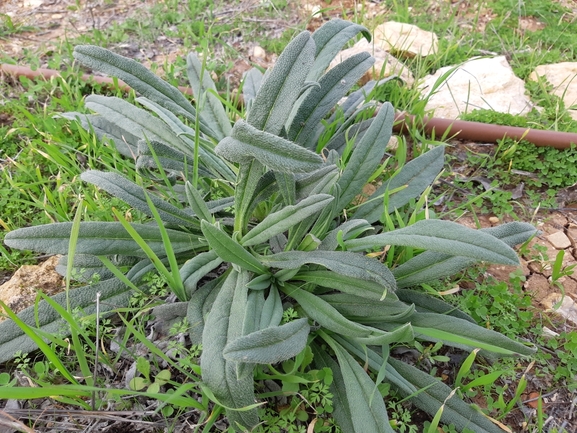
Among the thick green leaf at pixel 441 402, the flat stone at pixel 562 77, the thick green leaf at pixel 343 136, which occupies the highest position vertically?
the thick green leaf at pixel 343 136

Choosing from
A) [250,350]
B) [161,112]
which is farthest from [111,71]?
[250,350]

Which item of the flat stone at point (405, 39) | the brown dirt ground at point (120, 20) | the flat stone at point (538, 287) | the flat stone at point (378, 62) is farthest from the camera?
the flat stone at point (405, 39)

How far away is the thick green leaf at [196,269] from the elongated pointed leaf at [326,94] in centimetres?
49

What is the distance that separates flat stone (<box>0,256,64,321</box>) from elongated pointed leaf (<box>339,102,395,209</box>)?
0.99 meters

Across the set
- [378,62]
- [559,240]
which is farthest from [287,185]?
[378,62]

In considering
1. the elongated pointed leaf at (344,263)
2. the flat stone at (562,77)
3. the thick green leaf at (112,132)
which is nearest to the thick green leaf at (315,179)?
the elongated pointed leaf at (344,263)

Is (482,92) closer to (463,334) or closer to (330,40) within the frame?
(330,40)

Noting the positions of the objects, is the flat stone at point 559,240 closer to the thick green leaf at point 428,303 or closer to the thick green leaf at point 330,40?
the thick green leaf at point 428,303

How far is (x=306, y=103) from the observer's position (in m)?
1.53

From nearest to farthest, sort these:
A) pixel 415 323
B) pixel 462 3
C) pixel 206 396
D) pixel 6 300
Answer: pixel 206 396, pixel 415 323, pixel 6 300, pixel 462 3

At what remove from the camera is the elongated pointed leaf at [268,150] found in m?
1.02

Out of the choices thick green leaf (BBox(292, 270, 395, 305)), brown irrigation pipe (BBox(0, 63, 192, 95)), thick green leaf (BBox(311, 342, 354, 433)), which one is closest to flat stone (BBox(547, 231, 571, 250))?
thick green leaf (BBox(292, 270, 395, 305))

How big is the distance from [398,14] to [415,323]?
2.28 meters

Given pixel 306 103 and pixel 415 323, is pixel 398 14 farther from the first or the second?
pixel 415 323
